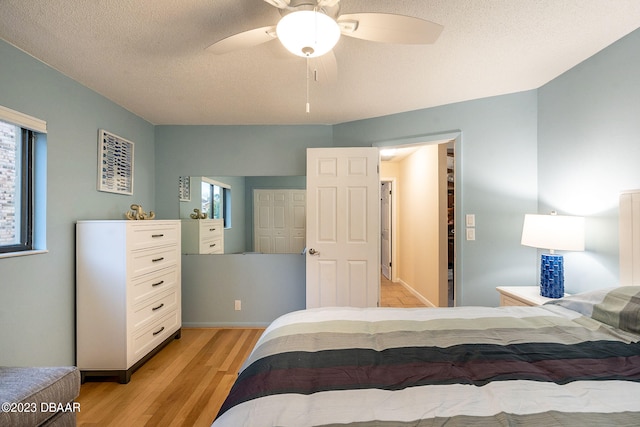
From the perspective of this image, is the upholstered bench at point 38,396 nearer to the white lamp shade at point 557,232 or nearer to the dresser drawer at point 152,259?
the dresser drawer at point 152,259

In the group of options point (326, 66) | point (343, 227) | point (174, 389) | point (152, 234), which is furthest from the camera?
point (343, 227)

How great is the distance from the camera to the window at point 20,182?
5.91 ft

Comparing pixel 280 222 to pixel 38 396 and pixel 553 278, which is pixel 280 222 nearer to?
pixel 38 396

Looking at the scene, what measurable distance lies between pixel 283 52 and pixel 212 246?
2.30 m

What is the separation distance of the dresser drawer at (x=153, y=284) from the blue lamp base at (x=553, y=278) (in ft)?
10.1

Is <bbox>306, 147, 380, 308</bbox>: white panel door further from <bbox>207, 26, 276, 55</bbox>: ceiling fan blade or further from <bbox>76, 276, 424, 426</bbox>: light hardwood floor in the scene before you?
<bbox>207, 26, 276, 55</bbox>: ceiling fan blade

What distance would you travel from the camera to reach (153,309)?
2.52m

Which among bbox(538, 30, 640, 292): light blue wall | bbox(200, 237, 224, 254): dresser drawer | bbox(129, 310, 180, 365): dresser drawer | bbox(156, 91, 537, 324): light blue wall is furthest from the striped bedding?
bbox(200, 237, 224, 254): dresser drawer

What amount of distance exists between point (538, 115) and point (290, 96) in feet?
7.29

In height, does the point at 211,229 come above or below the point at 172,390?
above

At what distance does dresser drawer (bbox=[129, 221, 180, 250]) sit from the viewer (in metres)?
2.27

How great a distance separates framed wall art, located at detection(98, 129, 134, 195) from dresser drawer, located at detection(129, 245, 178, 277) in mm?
721

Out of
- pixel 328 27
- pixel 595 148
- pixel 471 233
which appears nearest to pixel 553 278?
pixel 471 233

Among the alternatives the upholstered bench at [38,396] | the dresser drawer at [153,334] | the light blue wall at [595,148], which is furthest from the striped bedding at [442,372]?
the dresser drawer at [153,334]
